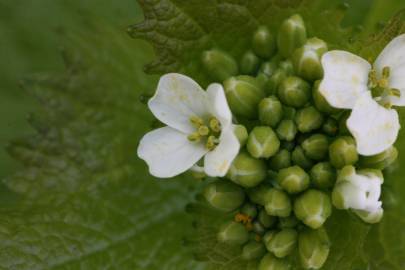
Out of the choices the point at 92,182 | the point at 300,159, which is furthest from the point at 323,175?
the point at 92,182

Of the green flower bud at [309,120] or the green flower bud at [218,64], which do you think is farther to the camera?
the green flower bud at [218,64]

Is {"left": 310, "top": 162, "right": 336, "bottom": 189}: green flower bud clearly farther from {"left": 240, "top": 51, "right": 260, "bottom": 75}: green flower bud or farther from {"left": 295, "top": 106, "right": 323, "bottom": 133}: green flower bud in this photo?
{"left": 240, "top": 51, "right": 260, "bottom": 75}: green flower bud

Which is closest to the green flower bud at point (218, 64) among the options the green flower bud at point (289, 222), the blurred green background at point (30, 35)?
the green flower bud at point (289, 222)

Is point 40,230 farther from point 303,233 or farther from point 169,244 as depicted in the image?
point 303,233

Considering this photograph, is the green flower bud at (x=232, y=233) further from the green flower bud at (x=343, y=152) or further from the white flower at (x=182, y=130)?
the green flower bud at (x=343, y=152)

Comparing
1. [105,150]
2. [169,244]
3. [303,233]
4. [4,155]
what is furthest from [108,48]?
[303,233]
